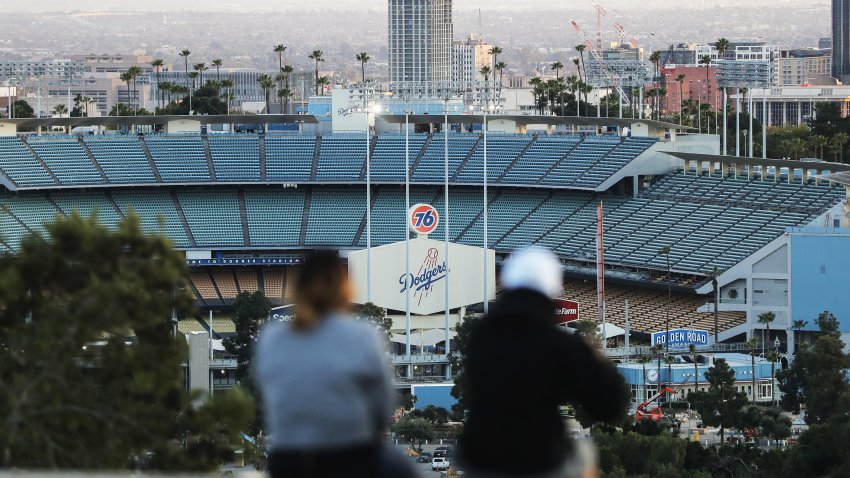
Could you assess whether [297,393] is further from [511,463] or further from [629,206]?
[629,206]

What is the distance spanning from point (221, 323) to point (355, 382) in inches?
2408

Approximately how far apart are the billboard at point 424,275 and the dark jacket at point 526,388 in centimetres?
5560

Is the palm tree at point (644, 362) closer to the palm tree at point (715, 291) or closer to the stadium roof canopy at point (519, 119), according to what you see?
the palm tree at point (715, 291)

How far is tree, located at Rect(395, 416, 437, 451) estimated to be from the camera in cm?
5159

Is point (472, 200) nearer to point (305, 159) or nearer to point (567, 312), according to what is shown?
point (305, 159)

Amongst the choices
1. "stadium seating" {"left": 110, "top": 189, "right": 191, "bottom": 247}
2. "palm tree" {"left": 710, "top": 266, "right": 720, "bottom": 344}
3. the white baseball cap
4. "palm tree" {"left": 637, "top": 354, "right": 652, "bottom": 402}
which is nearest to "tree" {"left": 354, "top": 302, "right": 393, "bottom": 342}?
"palm tree" {"left": 637, "top": 354, "right": 652, "bottom": 402}

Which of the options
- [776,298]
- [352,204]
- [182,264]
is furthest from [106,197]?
[182,264]

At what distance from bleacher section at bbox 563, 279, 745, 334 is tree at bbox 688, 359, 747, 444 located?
13.4 m

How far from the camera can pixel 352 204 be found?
3255 inches

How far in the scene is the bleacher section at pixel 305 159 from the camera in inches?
3174

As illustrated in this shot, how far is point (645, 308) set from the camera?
70062mm

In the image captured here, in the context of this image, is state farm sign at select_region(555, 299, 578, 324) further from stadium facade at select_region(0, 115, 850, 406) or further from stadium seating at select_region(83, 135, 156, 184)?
stadium seating at select_region(83, 135, 156, 184)

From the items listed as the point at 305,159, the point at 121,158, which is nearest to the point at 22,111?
the point at 121,158

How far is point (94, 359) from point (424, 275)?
5044 cm
